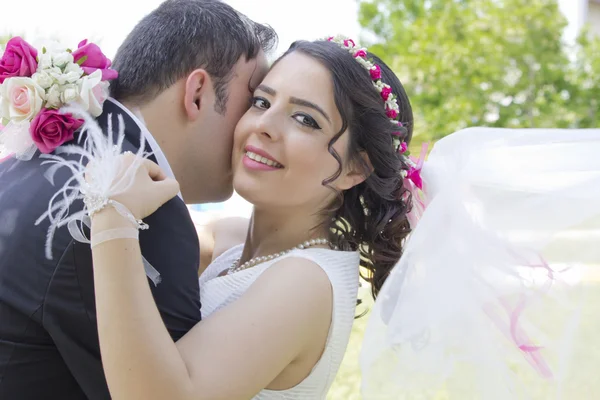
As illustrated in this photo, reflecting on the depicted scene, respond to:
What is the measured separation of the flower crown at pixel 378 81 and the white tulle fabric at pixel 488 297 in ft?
1.64

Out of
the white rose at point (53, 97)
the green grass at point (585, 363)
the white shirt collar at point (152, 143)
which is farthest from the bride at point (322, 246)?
the white rose at point (53, 97)

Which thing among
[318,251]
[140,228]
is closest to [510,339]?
[318,251]

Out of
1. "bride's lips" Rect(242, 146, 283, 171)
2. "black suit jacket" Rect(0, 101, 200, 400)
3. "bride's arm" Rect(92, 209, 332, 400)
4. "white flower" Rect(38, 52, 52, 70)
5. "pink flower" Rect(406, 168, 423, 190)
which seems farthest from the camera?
"pink flower" Rect(406, 168, 423, 190)

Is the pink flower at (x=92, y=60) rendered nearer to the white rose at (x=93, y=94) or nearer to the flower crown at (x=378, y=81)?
the white rose at (x=93, y=94)

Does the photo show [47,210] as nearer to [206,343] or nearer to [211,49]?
[206,343]

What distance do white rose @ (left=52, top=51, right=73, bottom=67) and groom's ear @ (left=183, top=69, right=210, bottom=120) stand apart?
45 cm

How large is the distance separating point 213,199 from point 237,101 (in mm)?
481

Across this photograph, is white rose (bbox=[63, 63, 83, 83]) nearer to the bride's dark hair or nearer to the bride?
the bride

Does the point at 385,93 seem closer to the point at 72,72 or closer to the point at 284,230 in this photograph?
the point at 284,230

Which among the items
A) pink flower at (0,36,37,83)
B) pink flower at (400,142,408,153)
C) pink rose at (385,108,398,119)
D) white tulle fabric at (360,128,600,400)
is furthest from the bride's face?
pink flower at (0,36,37,83)

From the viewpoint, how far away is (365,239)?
3330 mm

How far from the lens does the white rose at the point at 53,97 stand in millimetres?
2391

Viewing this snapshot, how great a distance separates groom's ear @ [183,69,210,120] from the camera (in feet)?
9.01

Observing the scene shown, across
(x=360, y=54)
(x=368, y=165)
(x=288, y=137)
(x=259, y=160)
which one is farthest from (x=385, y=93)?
(x=259, y=160)
